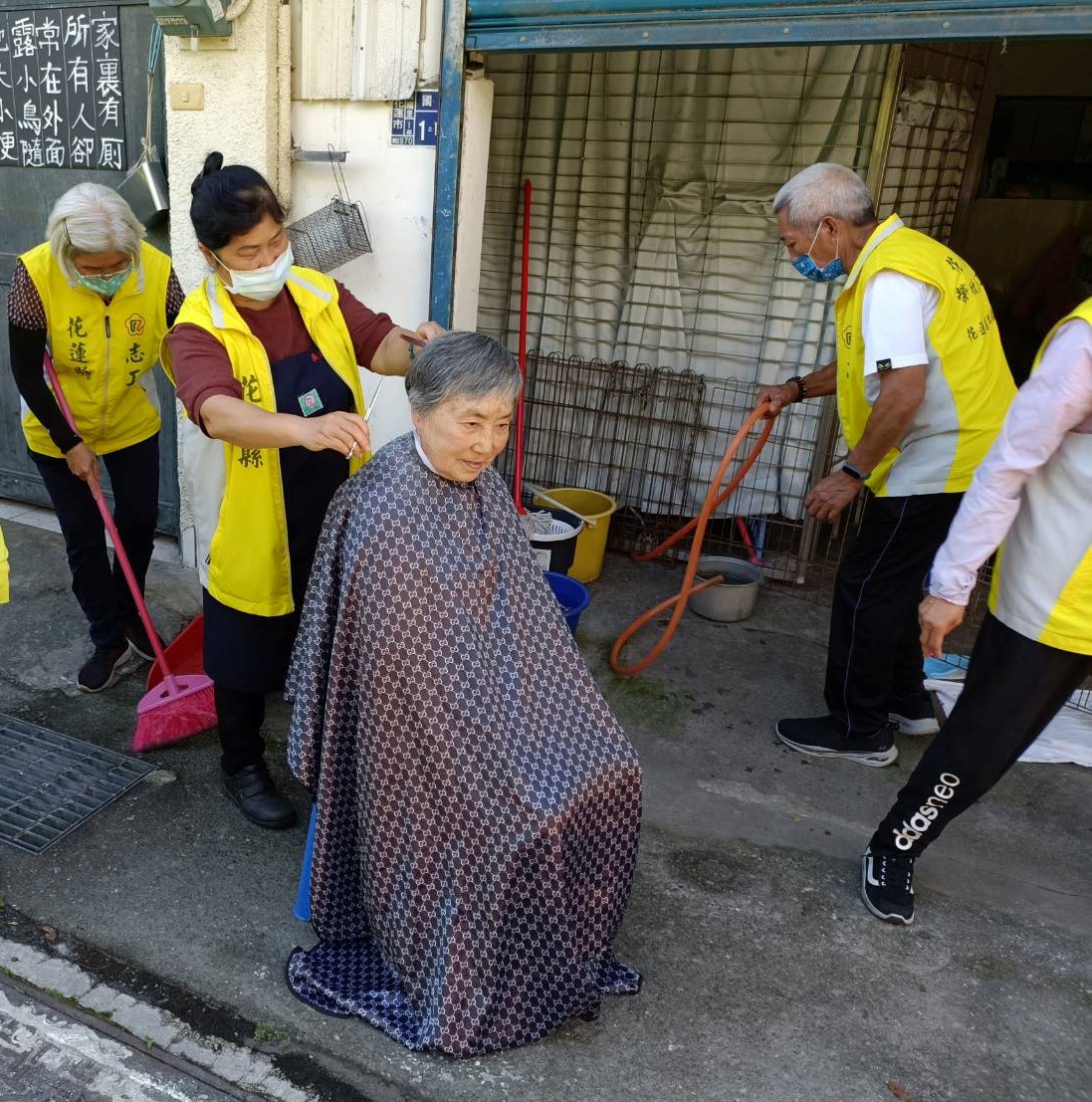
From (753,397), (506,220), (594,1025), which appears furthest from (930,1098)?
(506,220)

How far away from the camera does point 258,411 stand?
2219 mm

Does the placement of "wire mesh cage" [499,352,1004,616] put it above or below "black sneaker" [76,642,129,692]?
above

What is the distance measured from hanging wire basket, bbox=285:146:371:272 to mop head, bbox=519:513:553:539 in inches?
49.7

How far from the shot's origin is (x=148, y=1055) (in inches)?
87.2

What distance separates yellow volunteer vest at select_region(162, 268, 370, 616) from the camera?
7.98 feet

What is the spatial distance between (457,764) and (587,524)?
249 centimetres

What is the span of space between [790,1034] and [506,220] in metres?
4.09

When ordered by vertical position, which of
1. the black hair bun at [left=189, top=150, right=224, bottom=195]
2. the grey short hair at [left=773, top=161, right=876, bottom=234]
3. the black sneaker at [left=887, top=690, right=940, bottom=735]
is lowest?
the black sneaker at [left=887, top=690, right=940, bottom=735]

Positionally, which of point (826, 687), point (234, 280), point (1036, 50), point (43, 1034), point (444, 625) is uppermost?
point (1036, 50)

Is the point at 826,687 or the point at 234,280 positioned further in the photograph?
the point at 826,687

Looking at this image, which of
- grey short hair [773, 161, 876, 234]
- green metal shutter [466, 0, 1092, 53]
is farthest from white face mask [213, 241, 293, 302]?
grey short hair [773, 161, 876, 234]

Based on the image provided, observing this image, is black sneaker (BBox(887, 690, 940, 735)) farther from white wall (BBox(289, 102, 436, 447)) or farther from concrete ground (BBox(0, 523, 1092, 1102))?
white wall (BBox(289, 102, 436, 447))

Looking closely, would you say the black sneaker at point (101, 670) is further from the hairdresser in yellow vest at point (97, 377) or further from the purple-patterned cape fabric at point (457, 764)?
the purple-patterned cape fabric at point (457, 764)

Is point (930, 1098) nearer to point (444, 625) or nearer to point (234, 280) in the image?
point (444, 625)
